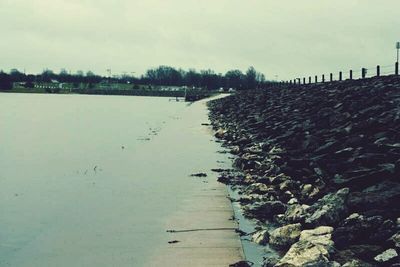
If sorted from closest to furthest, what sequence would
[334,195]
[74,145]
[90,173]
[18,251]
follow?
[18,251] → [334,195] → [90,173] → [74,145]

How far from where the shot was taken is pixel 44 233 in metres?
8.12

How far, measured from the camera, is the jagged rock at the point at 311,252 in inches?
216

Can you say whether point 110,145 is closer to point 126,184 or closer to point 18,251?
point 126,184

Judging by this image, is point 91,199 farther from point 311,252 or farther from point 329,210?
point 311,252

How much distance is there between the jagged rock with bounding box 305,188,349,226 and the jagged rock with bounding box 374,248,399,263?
4.97ft

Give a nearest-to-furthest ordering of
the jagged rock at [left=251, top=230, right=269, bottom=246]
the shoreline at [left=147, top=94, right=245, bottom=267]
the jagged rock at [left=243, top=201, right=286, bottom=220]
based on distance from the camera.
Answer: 1. the shoreline at [left=147, top=94, right=245, bottom=267]
2. the jagged rock at [left=251, top=230, right=269, bottom=246]
3. the jagged rock at [left=243, top=201, right=286, bottom=220]

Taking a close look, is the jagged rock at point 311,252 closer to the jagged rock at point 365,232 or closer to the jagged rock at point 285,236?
the jagged rock at point 365,232

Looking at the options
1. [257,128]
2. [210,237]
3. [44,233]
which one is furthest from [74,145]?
[210,237]

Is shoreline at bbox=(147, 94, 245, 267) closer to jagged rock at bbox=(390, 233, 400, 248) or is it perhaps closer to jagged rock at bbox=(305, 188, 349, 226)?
jagged rock at bbox=(305, 188, 349, 226)

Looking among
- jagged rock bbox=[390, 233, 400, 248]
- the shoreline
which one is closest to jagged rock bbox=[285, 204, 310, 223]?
the shoreline

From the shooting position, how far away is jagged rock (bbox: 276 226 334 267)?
5.49m

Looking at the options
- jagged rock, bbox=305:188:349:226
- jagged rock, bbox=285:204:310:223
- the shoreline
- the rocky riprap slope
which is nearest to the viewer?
the rocky riprap slope

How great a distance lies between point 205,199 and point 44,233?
10.9ft

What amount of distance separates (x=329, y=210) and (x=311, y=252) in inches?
64.6
